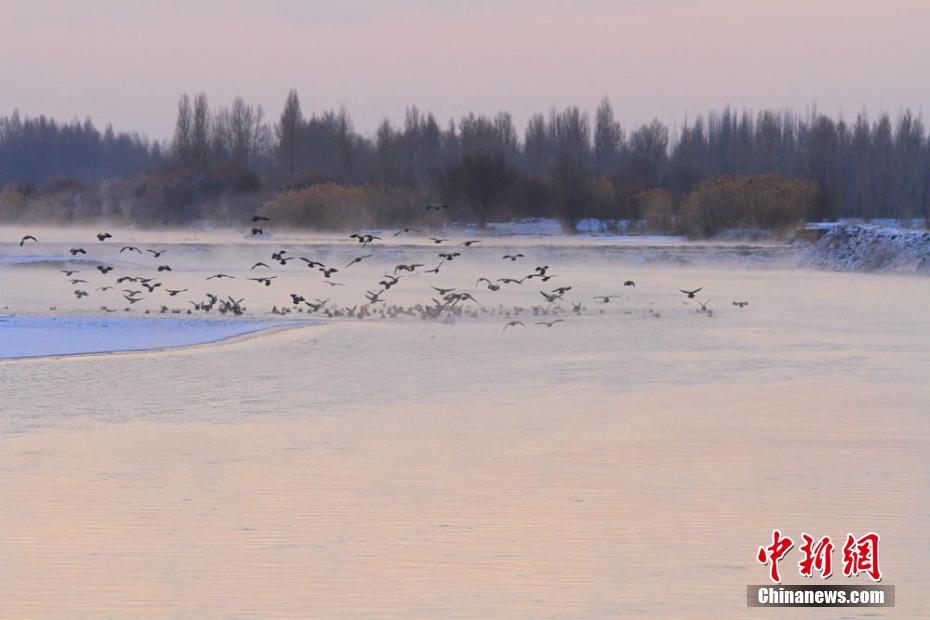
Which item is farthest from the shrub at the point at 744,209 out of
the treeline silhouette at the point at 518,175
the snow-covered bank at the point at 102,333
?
the snow-covered bank at the point at 102,333

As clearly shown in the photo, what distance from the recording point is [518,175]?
194 ft

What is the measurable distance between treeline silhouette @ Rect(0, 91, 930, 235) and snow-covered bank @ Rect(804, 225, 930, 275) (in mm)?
7877

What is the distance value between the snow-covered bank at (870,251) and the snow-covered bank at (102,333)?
21.5 metres

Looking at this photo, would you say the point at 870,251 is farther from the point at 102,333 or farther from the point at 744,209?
the point at 102,333

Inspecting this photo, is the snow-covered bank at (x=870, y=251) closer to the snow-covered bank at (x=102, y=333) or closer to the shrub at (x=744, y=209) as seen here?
the shrub at (x=744, y=209)

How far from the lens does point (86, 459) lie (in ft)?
30.4

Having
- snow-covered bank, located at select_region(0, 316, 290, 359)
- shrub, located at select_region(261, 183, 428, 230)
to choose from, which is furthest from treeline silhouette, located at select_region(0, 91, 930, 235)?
snow-covered bank, located at select_region(0, 316, 290, 359)

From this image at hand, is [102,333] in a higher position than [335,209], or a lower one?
lower

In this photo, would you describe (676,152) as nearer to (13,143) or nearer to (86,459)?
(13,143)

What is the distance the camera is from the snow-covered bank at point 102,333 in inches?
634

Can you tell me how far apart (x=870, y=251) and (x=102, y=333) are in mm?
25404

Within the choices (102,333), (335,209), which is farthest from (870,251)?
(102,333)

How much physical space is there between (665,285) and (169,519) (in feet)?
77.3

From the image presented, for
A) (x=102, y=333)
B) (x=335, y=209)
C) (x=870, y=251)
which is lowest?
(x=870, y=251)
